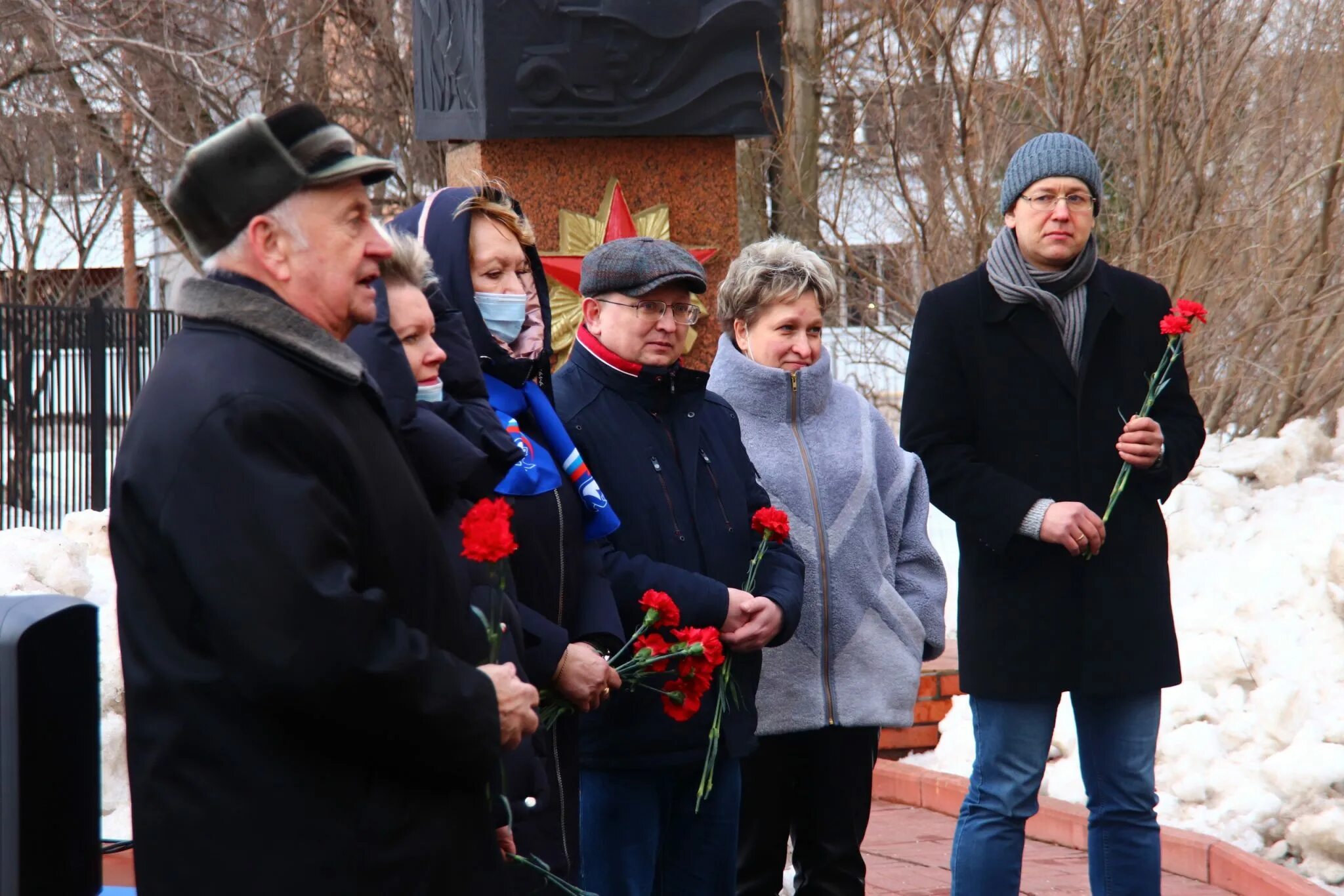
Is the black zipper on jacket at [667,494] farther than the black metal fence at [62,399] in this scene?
No

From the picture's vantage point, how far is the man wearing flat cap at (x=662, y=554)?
11.0ft

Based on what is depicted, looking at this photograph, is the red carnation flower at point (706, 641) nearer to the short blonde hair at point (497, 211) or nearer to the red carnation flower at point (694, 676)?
the red carnation flower at point (694, 676)

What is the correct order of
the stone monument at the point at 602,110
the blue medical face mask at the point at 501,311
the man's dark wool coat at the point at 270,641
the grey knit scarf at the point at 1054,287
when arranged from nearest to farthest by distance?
the man's dark wool coat at the point at 270,641, the blue medical face mask at the point at 501,311, the grey knit scarf at the point at 1054,287, the stone monument at the point at 602,110

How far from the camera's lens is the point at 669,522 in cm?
343

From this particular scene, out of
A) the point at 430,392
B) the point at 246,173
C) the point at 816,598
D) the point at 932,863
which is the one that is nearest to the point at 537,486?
the point at 430,392

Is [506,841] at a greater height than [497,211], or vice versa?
[497,211]

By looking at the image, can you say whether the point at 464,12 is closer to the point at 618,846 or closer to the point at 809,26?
the point at 618,846

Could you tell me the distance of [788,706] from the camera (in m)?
3.83

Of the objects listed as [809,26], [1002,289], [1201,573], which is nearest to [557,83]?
[1002,289]

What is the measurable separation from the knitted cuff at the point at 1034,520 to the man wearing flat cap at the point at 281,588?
185 centimetres

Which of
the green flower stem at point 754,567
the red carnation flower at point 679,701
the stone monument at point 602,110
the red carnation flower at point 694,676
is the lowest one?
the red carnation flower at point 679,701

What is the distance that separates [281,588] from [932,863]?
364cm

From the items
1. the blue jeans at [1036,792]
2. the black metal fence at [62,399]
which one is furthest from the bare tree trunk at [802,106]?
the blue jeans at [1036,792]

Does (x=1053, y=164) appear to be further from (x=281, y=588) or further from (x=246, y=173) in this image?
(x=281, y=588)
